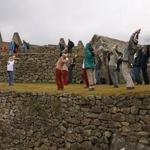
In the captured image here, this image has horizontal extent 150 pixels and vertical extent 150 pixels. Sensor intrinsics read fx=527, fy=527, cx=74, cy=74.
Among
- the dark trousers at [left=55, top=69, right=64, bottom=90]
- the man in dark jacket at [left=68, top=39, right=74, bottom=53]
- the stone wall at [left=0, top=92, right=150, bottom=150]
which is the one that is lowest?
the stone wall at [left=0, top=92, right=150, bottom=150]

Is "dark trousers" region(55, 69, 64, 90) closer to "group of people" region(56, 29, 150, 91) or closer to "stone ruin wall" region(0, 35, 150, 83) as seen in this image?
"group of people" region(56, 29, 150, 91)

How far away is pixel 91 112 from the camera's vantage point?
60.5ft

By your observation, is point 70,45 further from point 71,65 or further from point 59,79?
point 59,79

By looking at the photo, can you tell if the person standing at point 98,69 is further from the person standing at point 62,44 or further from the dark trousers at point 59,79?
the person standing at point 62,44

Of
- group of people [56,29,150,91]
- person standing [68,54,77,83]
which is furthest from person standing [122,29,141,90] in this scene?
person standing [68,54,77,83]

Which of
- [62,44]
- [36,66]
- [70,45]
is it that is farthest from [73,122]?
[36,66]

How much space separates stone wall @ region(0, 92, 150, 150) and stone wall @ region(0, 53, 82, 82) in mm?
6871

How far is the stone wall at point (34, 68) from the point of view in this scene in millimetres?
29594

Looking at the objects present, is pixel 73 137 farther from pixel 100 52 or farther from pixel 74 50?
pixel 74 50

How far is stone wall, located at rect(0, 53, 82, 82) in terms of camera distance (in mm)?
29594

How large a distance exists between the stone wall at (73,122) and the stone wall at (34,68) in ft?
22.5

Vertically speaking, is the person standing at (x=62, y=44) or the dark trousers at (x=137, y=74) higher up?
the person standing at (x=62, y=44)

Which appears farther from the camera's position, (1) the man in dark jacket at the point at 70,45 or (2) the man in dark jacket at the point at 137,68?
(1) the man in dark jacket at the point at 70,45

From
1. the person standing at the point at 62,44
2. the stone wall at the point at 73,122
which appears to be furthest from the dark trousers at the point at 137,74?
the person standing at the point at 62,44
